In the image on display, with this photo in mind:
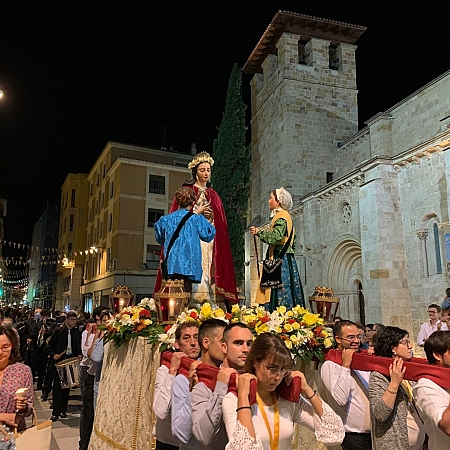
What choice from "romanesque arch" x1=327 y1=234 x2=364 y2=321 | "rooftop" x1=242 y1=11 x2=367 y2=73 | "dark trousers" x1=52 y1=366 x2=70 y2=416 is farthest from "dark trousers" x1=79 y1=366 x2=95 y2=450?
"rooftop" x1=242 y1=11 x2=367 y2=73

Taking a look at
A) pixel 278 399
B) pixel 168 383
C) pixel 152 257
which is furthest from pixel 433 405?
pixel 152 257

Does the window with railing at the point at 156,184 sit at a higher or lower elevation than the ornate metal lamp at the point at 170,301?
higher

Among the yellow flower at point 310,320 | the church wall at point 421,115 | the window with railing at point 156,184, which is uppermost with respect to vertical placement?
the window with railing at point 156,184

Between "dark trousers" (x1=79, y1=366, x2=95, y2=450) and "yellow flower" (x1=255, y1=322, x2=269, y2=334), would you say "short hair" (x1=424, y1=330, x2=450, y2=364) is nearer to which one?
"yellow flower" (x1=255, y1=322, x2=269, y2=334)

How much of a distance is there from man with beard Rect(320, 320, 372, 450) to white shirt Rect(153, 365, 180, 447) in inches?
51.8

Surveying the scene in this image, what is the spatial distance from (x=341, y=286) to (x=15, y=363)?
15.2 m

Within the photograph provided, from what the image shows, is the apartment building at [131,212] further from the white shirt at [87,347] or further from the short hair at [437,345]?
the short hair at [437,345]

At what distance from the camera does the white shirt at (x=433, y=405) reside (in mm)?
2553

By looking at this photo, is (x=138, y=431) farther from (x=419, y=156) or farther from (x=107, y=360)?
(x=419, y=156)

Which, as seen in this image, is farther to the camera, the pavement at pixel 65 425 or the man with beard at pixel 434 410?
the pavement at pixel 65 425

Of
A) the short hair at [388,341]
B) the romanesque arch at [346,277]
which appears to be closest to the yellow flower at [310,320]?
the short hair at [388,341]

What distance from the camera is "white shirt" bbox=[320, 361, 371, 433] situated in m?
3.44

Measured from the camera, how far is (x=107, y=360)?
5734 mm

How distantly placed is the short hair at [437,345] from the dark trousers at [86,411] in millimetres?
4838
